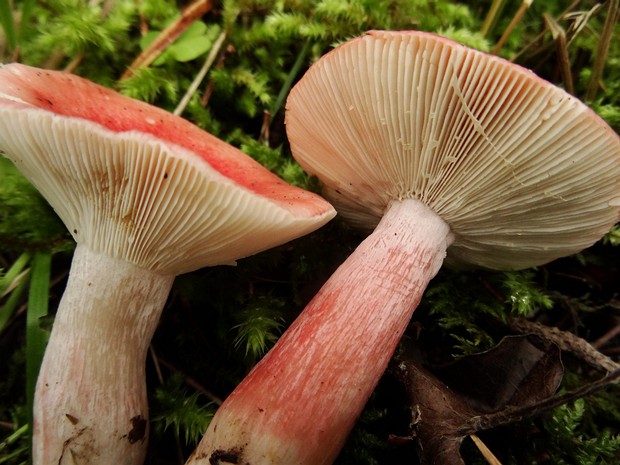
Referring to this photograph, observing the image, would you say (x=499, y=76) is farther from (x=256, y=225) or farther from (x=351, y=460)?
(x=351, y=460)

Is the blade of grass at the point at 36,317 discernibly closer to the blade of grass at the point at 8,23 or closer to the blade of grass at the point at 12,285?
the blade of grass at the point at 12,285

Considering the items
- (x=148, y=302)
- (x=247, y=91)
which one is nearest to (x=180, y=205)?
(x=148, y=302)

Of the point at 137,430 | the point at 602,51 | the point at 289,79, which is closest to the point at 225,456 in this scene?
the point at 137,430

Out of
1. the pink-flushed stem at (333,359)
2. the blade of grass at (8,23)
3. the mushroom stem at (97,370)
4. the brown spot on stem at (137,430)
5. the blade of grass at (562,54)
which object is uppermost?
the blade of grass at (562,54)

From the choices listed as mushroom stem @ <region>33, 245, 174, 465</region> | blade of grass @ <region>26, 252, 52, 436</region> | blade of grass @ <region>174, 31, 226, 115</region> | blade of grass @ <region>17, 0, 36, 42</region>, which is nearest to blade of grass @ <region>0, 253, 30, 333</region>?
blade of grass @ <region>26, 252, 52, 436</region>

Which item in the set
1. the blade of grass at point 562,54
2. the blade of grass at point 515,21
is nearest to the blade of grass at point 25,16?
the blade of grass at point 515,21

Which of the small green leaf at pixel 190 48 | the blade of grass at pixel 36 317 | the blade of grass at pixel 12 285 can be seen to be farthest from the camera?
the small green leaf at pixel 190 48

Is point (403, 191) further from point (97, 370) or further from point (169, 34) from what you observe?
point (169, 34)
